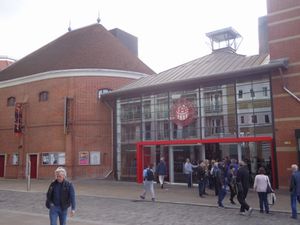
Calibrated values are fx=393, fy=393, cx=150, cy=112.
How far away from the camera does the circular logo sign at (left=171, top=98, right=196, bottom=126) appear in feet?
78.3

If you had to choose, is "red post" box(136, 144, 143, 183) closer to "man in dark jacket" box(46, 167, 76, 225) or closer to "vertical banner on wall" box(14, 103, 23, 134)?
"vertical banner on wall" box(14, 103, 23, 134)

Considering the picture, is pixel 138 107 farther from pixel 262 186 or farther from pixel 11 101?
pixel 262 186

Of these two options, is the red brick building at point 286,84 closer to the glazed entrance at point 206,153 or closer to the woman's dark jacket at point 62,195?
the glazed entrance at point 206,153

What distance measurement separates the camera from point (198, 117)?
77.2 feet

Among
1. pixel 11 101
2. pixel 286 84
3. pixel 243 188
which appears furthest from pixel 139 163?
pixel 11 101

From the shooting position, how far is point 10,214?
12.6 m

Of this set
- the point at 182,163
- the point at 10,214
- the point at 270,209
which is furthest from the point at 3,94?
the point at 270,209

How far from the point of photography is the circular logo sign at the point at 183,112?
23855 millimetres

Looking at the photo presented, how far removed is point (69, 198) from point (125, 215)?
16.0 feet

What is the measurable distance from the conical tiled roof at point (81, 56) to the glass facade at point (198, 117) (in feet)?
16.3

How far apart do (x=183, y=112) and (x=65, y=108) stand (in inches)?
383

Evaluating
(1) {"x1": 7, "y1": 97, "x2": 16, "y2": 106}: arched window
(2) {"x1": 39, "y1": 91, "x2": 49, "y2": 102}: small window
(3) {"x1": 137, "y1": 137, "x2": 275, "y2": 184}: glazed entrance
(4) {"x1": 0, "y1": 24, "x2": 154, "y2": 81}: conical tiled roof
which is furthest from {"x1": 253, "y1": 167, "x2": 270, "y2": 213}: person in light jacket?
(1) {"x1": 7, "y1": 97, "x2": 16, "y2": 106}: arched window

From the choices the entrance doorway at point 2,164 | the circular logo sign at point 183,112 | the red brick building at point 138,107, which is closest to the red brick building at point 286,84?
the red brick building at point 138,107

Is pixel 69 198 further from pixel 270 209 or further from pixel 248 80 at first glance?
pixel 248 80
